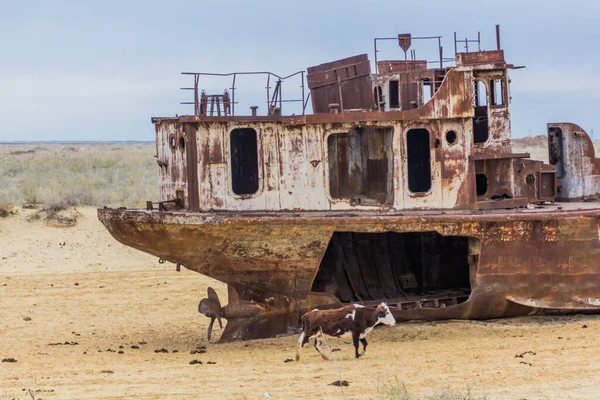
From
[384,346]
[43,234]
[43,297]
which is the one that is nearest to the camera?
[384,346]

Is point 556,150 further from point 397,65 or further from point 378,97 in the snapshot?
point 378,97

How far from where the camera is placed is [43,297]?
667 inches

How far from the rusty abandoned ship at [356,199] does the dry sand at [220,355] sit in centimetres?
54

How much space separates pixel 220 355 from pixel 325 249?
1804 mm

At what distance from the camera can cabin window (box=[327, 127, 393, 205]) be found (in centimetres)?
1351

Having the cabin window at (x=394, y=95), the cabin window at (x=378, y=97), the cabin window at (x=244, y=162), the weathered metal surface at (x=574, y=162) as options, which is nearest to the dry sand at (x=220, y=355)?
the cabin window at (x=244, y=162)

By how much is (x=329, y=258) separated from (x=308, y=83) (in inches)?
98.0

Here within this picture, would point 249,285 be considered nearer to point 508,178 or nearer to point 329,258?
point 329,258

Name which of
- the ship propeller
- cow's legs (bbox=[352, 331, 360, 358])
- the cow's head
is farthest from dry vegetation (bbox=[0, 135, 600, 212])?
the cow's head

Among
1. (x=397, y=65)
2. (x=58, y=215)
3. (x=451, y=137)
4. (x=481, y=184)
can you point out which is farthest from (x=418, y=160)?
(x=58, y=215)

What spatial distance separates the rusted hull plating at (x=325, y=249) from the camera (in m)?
12.4

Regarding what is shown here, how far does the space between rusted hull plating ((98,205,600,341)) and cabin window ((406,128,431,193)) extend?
1068 mm

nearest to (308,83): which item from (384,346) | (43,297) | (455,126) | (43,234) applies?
(455,126)

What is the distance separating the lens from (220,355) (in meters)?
12.2
